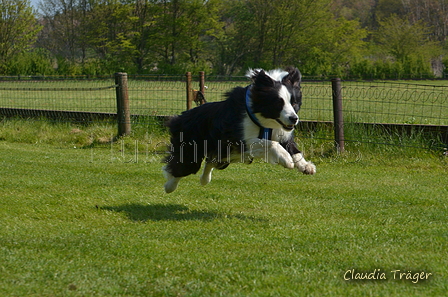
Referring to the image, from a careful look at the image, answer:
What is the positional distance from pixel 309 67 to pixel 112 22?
806 inches

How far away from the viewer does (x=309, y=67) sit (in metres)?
43.8

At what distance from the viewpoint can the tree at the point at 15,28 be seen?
41.9 m

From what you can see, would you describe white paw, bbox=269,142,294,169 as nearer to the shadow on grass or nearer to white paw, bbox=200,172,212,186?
the shadow on grass

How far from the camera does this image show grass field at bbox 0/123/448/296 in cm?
380

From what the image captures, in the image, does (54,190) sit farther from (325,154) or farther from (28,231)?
(325,154)

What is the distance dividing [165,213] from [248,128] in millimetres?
1350

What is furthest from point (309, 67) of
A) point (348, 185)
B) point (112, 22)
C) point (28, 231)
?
point (28, 231)

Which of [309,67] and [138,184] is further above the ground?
[309,67]

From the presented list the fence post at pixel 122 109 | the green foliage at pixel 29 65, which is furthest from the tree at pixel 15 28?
the fence post at pixel 122 109

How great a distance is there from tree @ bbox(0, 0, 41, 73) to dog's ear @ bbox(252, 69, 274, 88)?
1583 inches

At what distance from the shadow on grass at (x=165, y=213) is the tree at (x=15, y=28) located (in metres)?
39.4

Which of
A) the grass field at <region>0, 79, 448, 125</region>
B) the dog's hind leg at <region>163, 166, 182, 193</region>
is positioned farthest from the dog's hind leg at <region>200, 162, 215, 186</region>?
the grass field at <region>0, 79, 448, 125</region>

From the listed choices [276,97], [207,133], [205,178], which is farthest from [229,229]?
Result: [205,178]

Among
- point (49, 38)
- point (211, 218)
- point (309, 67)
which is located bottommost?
point (211, 218)
